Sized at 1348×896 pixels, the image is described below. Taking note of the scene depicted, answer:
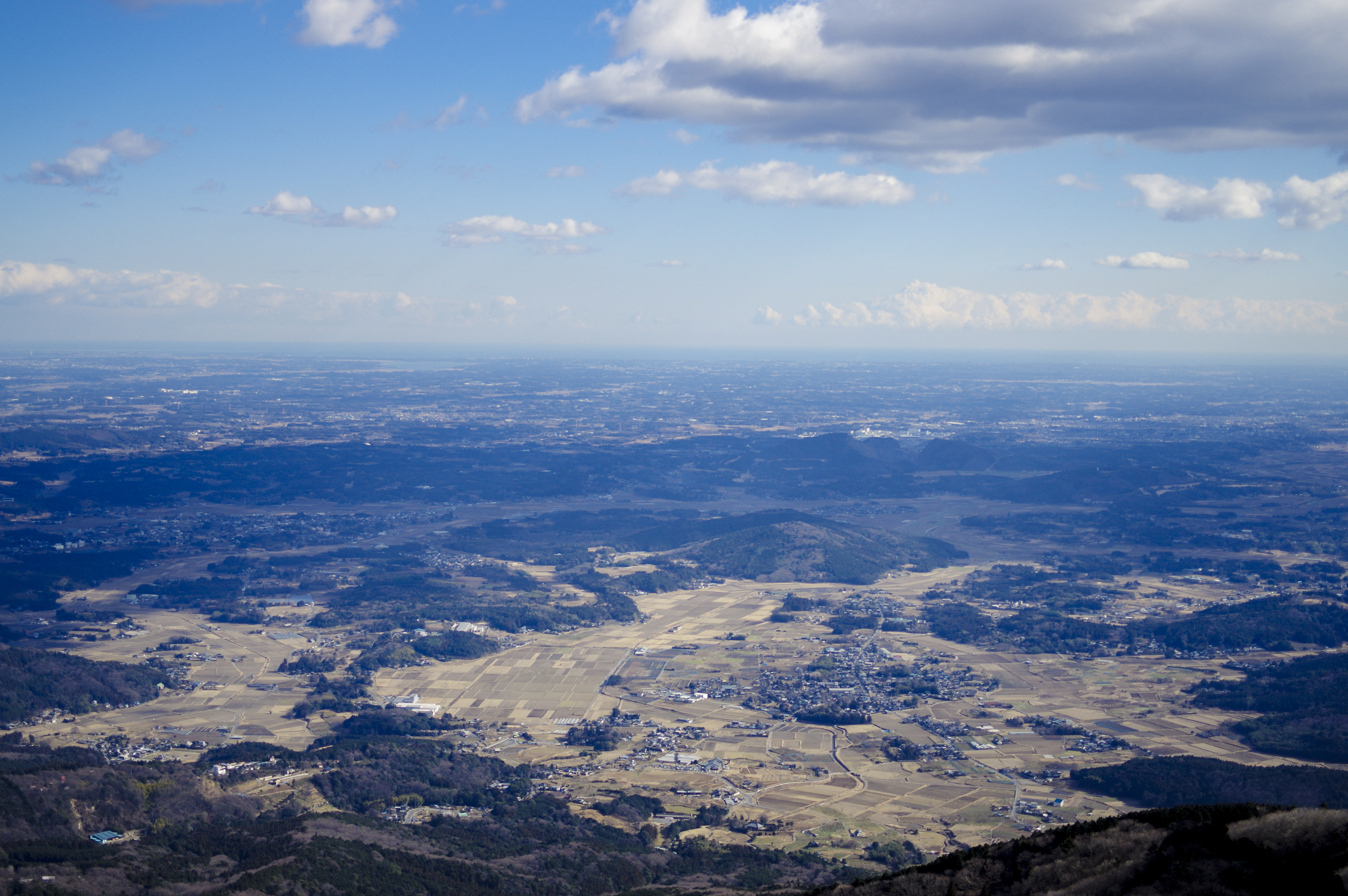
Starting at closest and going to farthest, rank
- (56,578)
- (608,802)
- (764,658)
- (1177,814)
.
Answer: (1177,814) < (608,802) < (764,658) < (56,578)

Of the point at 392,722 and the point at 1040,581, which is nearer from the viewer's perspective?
the point at 392,722

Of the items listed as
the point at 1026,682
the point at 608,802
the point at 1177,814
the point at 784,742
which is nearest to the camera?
the point at 1177,814

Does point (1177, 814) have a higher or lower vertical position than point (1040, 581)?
higher

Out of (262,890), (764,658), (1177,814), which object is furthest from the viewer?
(764,658)

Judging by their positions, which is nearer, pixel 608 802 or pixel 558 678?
pixel 608 802

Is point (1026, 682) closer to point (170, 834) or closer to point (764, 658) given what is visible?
point (764, 658)

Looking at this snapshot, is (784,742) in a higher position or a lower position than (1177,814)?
lower

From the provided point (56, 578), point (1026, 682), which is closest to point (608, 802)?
point (1026, 682)

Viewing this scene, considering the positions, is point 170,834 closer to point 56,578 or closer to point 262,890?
point 262,890

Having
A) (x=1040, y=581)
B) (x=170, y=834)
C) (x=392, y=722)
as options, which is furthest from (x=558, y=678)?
(x=1040, y=581)
